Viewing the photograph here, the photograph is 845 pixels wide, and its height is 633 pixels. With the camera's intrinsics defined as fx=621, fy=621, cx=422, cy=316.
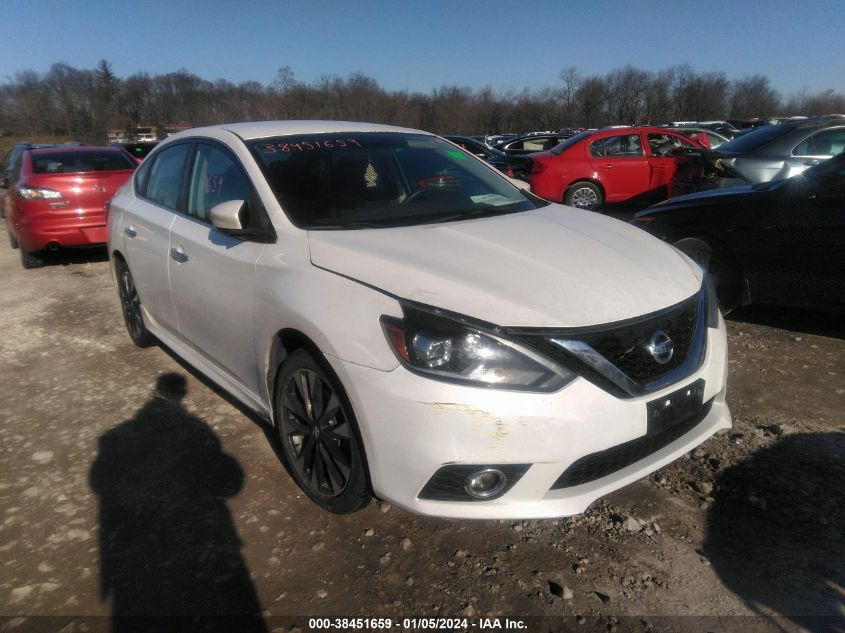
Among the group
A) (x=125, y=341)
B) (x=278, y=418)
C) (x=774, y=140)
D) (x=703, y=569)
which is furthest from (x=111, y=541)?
(x=774, y=140)

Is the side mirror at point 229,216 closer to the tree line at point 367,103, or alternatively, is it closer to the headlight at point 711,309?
the headlight at point 711,309

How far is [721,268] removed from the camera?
15.8 ft

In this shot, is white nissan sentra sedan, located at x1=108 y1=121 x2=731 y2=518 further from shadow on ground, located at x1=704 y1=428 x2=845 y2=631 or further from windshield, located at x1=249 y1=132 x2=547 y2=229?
shadow on ground, located at x1=704 y1=428 x2=845 y2=631

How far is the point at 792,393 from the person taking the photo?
3723 mm

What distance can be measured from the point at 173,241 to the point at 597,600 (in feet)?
9.40

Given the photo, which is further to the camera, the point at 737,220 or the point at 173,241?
the point at 737,220

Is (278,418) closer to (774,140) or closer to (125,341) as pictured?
(125,341)

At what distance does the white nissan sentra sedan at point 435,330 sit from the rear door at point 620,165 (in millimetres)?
8101

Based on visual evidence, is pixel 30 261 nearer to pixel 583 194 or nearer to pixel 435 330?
pixel 435 330

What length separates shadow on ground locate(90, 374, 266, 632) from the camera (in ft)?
7.26

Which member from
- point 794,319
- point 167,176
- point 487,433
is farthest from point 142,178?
point 794,319

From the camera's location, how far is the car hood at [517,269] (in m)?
2.19

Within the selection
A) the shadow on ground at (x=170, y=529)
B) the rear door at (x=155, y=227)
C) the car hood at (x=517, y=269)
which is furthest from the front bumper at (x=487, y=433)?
the rear door at (x=155, y=227)

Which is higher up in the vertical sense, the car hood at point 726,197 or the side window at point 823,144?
the side window at point 823,144
